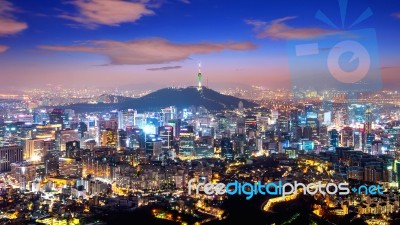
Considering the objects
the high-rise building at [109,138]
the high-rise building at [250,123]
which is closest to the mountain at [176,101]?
the high-rise building at [250,123]

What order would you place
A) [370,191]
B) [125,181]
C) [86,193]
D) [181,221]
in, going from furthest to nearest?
[125,181]
[86,193]
[370,191]
[181,221]

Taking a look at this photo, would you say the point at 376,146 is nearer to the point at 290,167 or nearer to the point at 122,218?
the point at 290,167

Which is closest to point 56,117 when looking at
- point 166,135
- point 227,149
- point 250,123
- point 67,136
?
point 67,136

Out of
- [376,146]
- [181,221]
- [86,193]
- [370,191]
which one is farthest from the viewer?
[376,146]

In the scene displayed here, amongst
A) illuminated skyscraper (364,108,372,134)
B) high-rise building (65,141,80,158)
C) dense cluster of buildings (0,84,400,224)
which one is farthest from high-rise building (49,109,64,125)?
illuminated skyscraper (364,108,372,134)

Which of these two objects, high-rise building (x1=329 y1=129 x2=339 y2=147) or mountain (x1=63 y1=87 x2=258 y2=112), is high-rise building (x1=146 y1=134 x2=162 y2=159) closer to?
mountain (x1=63 y1=87 x2=258 y2=112)

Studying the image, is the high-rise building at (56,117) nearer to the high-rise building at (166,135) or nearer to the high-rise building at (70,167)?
the high-rise building at (166,135)

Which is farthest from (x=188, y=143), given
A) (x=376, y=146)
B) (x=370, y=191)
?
(x=370, y=191)
